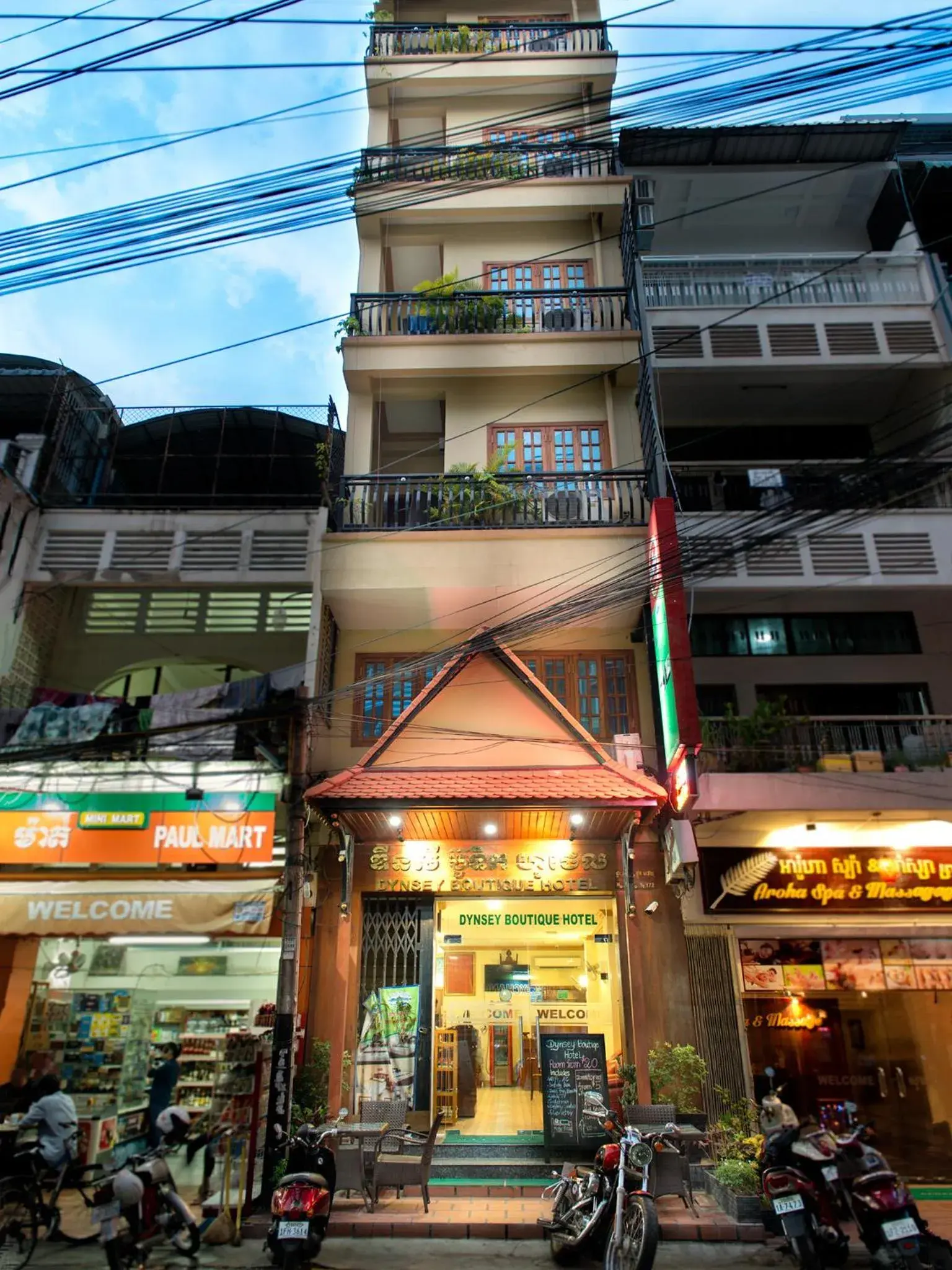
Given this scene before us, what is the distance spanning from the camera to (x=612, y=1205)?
6805 mm

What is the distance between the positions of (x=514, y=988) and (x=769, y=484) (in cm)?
913

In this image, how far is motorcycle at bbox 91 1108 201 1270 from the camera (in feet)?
21.3

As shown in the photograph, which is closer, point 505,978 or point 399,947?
point 399,947

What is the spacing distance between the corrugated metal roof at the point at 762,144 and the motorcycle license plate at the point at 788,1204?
16.1 meters

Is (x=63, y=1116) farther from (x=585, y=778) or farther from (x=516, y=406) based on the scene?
(x=516, y=406)

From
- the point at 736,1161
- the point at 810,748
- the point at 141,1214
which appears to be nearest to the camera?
the point at 141,1214

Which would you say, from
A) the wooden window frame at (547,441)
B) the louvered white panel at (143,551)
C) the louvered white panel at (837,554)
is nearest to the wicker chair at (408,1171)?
the louvered white panel at (143,551)

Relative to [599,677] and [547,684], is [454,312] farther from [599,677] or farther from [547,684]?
[599,677]

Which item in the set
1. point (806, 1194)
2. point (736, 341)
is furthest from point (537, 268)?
point (806, 1194)

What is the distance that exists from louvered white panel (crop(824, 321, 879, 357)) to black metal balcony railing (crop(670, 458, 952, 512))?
187 cm

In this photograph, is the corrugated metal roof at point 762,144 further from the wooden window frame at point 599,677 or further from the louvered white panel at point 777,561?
the wooden window frame at point 599,677

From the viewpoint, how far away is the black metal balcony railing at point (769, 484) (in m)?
12.6

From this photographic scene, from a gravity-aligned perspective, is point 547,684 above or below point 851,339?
below

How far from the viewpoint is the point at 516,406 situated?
13836 mm
